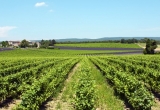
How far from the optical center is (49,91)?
1645cm

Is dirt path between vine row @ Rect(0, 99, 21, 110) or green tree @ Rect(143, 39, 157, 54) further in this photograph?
green tree @ Rect(143, 39, 157, 54)

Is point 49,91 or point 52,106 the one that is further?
point 49,91

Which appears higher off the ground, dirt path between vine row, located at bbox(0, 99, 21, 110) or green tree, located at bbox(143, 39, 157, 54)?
green tree, located at bbox(143, 39, 157, 54)

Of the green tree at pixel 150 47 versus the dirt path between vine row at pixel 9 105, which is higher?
the green tree at pixel 150 47

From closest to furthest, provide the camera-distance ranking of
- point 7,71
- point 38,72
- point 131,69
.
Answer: point 7,71
point 38,72
point 131,69

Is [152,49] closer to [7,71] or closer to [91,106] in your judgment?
[7,71]

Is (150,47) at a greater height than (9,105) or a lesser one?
greater

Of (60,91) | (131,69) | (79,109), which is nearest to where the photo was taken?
(79,109)

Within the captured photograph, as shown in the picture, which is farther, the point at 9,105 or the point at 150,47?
the point at 150,47

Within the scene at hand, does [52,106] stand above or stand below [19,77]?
below

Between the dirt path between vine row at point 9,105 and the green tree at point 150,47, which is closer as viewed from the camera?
the dirt path between vine row at point 9,105

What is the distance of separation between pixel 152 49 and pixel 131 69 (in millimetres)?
63396

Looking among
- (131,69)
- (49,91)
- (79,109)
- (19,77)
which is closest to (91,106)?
(79,109)

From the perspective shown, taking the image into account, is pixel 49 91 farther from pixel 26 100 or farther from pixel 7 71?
pixel 7 71
